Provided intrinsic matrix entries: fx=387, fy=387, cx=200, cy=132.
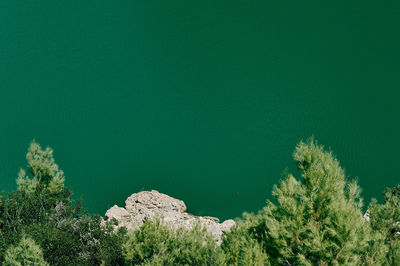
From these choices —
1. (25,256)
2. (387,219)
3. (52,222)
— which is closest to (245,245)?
(387,219)

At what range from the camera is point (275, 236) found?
51.8 feet

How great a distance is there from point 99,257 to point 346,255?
11.5m

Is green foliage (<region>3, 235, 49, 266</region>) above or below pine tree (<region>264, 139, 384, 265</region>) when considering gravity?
below

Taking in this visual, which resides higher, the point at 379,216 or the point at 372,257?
the point at 379,216

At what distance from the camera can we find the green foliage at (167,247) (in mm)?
16656

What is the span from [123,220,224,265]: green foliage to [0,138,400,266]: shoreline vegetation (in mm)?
42

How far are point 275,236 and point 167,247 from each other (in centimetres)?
494

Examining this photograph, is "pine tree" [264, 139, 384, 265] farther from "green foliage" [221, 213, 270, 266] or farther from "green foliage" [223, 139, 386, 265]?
"green foliage" [221, 213, 270, 266]

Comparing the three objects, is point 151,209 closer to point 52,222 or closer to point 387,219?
point 52,222

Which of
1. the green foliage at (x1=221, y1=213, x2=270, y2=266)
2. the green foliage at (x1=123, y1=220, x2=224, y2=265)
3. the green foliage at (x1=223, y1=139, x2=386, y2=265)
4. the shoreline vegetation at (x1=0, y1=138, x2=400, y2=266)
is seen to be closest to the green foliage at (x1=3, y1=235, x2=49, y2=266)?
the shoreline vegetation at (x1=0, y1=138, x2=400, y2=266)

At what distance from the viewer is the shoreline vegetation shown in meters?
15.2

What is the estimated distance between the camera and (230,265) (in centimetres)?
1591

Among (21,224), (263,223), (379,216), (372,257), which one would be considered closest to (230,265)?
(263,223)

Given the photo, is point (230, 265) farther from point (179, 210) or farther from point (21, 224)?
point (179, 210)
